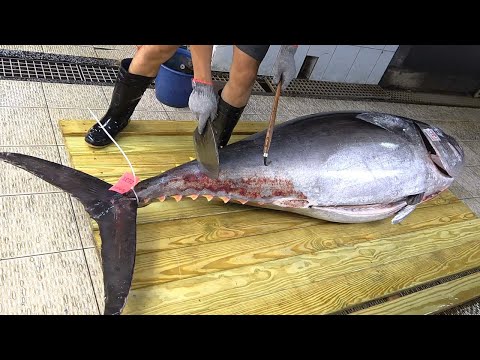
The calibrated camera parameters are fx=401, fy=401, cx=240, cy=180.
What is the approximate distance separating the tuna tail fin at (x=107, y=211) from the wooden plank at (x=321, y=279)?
18cm

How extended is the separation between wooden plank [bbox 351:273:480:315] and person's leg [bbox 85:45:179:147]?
1631 millimetres

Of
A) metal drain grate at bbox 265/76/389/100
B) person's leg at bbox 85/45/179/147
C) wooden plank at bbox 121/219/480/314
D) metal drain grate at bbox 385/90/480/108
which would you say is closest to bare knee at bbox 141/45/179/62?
person's leg at bbox 85/45/179/147

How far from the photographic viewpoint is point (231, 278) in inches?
70.7

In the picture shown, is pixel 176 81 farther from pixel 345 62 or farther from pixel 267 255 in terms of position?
pixel 345 62

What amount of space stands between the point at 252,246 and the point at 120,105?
114 cm

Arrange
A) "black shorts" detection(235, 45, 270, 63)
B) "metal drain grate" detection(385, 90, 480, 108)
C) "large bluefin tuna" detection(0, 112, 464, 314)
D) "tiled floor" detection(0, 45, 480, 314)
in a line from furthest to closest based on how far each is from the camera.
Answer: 1. "metal drain grate" detection(385, 90, 480, 108)
2. "black shorts" detection(235, 45, 270, 63)
3. "large bluefin tuna" detection(0, 112, 464, 314)
4. "tiled floor" detection(0, 45, 480, 314)

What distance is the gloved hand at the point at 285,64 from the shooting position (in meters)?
1.90

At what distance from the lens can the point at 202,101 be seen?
1935 millimetres

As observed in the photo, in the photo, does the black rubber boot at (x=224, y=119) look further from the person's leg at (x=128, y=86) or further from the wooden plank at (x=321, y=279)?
the wooden plank at (x=321, y=279)

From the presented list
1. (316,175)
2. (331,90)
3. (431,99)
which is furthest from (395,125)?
(431,99)

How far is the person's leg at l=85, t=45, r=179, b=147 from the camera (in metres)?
2.20

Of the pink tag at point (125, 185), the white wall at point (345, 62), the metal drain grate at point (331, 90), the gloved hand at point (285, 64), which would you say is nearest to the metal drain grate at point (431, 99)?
the metal drain grate at point (331, 90)

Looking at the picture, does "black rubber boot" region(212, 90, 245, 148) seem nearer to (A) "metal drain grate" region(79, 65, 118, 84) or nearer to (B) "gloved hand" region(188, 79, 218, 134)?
(B) "gloved hand" region(188, 79, 218, 134)

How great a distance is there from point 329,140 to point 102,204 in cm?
115
